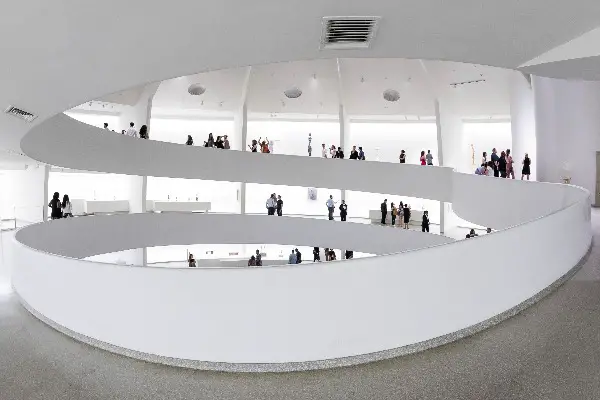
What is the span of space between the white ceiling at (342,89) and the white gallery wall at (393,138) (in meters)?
1.38

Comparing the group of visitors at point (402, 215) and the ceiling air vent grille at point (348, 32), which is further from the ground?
the ceiling air vent grille at point (348, 32)

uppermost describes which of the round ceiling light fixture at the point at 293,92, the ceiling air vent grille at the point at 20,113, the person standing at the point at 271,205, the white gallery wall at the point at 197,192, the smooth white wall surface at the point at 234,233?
the round ceiling light fixture at the point at 293,92

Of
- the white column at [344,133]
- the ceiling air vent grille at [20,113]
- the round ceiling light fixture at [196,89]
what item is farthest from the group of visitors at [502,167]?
the ceiling air vent grille at [20,113]

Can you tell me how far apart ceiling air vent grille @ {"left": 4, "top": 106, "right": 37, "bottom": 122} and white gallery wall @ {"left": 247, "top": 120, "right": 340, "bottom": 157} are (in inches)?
695

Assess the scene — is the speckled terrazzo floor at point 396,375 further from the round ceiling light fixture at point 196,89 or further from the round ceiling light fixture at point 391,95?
the round ceiling light fixture at point 391,95

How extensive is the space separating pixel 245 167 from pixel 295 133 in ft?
29.1

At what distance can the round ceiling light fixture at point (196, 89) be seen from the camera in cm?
2196

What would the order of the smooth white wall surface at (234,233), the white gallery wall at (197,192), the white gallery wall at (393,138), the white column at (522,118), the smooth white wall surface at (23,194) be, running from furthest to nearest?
the white gallery wall at (197,192) → the white gallery wall at (393,138) → the smooth white wall surface at (23,194) → the white column at (522,118) → the smooth white wall surface at (234,233)

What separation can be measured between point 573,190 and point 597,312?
4.94m

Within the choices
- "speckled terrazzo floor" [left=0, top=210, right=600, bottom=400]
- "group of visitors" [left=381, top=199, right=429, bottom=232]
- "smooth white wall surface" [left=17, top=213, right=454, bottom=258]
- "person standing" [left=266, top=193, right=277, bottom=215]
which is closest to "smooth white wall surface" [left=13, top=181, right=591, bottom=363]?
"speckled terrazzo floor" [left=0, top=210, right=600, bottom=400]

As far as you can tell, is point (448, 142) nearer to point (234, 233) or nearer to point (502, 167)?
point (502, 167)

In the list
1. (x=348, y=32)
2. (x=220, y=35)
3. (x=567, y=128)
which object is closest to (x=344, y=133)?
(x=567, y=128)

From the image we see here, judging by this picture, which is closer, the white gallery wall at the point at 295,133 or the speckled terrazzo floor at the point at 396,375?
the speckled terrazzo floor at the point at 396,375

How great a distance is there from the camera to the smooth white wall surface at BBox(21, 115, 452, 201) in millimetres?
14031
